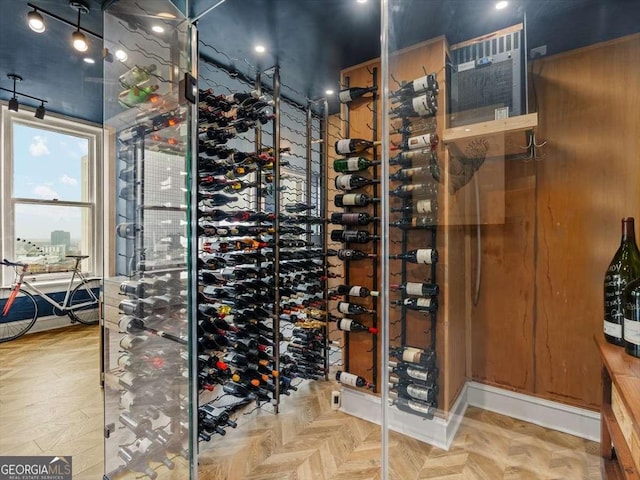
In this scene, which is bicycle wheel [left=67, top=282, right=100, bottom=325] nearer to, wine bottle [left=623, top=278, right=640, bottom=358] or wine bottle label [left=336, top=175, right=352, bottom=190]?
wine bottle label [left=336, top=175, right=352, bottom=190]

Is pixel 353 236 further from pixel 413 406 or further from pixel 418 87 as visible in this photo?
pixel 413 406

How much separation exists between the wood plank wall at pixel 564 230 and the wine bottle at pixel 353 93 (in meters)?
0.99

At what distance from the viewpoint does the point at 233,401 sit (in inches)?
90.7

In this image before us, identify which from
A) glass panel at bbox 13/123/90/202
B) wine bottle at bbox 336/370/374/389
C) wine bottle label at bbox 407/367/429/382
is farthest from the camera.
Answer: glass panel at bbox 13/123/90/202

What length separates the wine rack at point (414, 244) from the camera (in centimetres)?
183

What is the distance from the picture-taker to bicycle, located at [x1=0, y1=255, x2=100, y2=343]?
11.1ft

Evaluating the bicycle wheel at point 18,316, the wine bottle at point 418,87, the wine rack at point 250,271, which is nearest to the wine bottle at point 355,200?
the wine rack at point 250,271

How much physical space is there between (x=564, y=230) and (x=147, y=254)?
230 centimetres

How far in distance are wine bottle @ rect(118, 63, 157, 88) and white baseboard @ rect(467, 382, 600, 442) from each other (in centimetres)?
254

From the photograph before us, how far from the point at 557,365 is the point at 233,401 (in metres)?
2.13

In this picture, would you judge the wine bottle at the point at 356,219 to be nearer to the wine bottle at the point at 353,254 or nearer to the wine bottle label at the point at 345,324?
the wine bottle at the point at 353,254

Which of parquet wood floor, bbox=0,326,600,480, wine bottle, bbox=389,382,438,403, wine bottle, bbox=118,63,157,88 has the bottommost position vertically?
parquet wood floor, bbox=0,326,600,480

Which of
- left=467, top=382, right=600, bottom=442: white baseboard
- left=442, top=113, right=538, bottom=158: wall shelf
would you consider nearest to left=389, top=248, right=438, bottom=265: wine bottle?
left=442, top=113, right=538, bottom=158: wall shelf

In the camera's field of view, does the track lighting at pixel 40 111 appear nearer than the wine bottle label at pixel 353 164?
No
